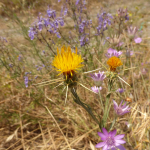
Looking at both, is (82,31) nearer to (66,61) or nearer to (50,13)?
(50,13)

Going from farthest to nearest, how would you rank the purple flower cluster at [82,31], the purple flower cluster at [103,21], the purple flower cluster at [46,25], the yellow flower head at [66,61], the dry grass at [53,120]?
the purple flower cluster at [103,21] < the purple flower cluster at [82,31] < the purple flower cluster at [46,25] < the dry grass at [53,120] < the yellow flower head at [66,61]

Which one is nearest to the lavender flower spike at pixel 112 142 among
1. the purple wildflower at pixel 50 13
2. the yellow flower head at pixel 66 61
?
the yellow flower head at pixel 66 61

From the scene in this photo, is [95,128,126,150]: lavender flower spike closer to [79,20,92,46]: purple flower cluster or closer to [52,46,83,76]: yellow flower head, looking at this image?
[52,46,83,76]: yellow flower head

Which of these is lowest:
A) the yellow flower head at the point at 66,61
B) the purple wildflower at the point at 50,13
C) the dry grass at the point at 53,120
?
the dry grass at the point at 53,120

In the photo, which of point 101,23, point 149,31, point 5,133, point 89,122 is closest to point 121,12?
point 101,23

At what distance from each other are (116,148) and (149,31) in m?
4.47

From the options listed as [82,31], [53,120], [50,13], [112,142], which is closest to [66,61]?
[112,142]

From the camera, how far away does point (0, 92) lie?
2.37m

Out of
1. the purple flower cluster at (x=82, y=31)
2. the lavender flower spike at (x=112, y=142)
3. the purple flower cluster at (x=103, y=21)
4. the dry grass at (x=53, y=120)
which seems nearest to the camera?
the lavender flower spike at (x=112, y=142)

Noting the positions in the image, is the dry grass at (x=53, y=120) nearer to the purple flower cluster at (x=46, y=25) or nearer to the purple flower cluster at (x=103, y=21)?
the purple flower cluster at (x=46, y=25)

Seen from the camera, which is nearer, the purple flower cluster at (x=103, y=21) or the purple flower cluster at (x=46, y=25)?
the purple flower cluster at (x=46, y=25)

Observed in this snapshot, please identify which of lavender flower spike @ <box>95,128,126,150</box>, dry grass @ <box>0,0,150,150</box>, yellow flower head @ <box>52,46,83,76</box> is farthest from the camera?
dry grass @ <box>0,0,150,150</box>

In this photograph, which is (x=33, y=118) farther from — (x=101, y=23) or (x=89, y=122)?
(x=101, y=23)

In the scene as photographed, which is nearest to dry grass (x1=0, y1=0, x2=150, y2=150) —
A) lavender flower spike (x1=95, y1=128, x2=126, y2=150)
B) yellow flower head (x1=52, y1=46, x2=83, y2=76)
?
lavender flower spike (x1=95, y1=128, x2=126, y2=150)
